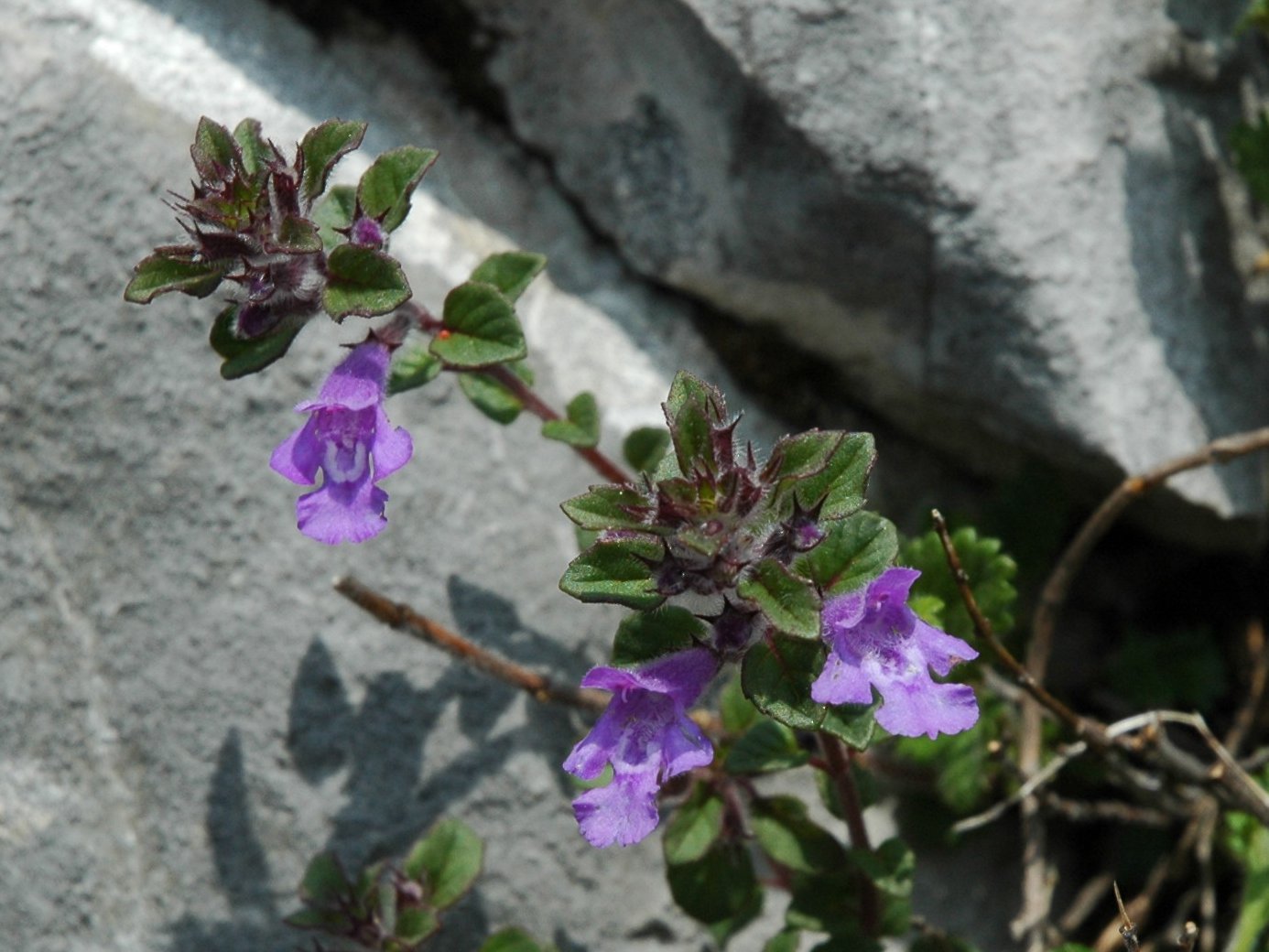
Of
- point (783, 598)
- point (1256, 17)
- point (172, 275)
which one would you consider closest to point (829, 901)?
point (783, 598)

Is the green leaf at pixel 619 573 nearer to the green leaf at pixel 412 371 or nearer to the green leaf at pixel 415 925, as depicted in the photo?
the green leaf at pixel 412 371

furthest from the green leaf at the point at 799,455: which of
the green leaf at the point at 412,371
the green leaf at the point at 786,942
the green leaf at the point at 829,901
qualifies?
the green leaf at the point at 786,942

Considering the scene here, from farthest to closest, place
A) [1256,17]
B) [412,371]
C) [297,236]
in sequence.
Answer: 1. [1256,17]
2. [412,371]
3. [297,236]

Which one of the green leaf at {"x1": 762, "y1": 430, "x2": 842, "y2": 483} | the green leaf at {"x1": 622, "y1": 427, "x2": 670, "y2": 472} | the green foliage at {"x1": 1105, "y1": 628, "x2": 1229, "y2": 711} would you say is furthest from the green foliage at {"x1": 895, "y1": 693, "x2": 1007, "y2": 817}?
the green leaf at {"x1": 762, "y1": 430, "x2": 842, "y2": 483}

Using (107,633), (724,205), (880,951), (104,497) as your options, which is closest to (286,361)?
Answer: (104,497)

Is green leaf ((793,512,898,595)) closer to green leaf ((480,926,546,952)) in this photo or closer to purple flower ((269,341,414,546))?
purple flower ((269,341,414,546))

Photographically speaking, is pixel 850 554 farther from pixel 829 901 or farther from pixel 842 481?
pixel 829 901
